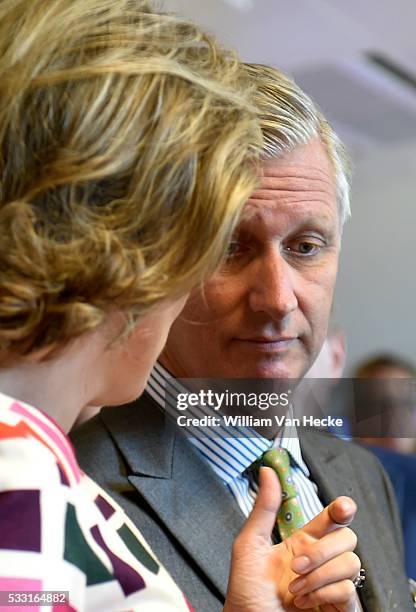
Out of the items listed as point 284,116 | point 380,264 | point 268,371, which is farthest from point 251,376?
point 380,264

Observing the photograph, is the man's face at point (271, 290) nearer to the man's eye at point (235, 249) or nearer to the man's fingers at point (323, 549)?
the man's eye at point (235, 249)

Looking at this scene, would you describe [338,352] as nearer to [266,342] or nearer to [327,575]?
[266,342]

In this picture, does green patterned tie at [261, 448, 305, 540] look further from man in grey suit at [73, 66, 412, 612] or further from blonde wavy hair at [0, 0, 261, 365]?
blonde wavy hair at [0, 0, 261, 365]

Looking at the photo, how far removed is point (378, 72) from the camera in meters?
2.92

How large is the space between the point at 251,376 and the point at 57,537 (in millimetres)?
288

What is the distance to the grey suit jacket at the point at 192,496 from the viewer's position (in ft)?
2.10

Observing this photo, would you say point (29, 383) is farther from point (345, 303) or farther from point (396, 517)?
point (345, 303)

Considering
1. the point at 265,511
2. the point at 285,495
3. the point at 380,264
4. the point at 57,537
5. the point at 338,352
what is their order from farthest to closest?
the point at 380,264, the point at 338,352, the point at 285,495, the point at 265,511, the point at 57,537

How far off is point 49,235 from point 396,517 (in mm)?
461

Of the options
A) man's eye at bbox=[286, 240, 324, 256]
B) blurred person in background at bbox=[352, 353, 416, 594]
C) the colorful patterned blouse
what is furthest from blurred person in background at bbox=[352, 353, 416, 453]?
the colorful patterned blouse

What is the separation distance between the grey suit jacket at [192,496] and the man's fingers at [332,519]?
98mm

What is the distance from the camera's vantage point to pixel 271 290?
655mm

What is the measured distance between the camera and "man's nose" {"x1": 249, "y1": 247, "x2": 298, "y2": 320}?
0.65 meters

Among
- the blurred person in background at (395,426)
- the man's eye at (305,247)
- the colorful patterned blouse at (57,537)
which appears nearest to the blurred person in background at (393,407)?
the blurred person in background at (395,426)
